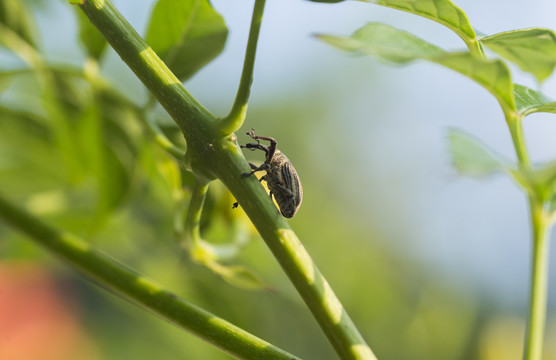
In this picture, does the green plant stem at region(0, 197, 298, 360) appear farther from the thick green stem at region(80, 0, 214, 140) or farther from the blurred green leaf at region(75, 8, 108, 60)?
the blurred green leaf at region(75, 8, 108, 60)

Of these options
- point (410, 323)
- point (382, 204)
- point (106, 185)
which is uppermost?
point (106, 185)

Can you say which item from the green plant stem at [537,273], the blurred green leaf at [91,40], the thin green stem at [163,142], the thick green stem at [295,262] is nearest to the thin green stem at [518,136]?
the green plant stem at [537,273]

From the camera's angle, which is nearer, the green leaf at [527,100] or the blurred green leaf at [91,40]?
the green leaf at [527,100]

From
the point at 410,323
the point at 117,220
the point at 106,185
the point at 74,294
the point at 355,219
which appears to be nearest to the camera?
the point at 106,185

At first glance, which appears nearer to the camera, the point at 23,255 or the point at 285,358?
the point at 285,358

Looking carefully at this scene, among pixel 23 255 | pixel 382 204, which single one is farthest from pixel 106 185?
pixel 382 204

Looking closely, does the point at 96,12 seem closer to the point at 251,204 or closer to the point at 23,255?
the point at 251,204

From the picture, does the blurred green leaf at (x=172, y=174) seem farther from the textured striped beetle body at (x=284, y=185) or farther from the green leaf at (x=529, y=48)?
the green leaf at (x=529, y=48)
